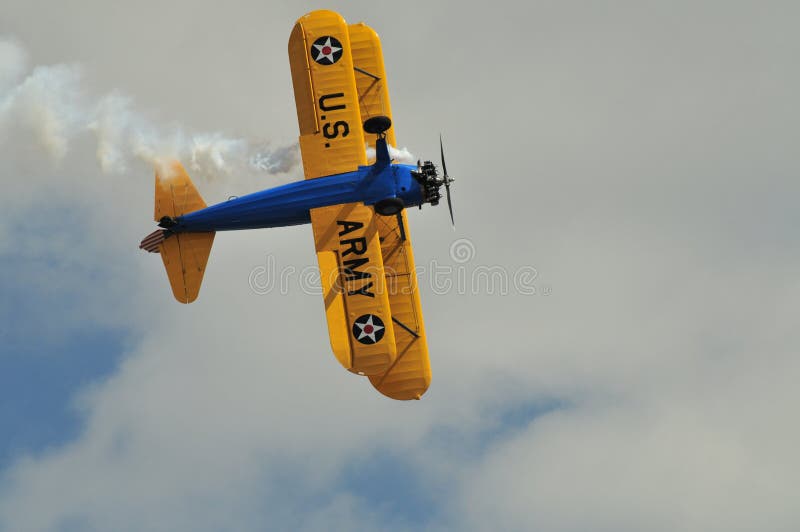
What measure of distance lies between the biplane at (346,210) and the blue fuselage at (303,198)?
3cm

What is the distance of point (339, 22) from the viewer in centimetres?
3331

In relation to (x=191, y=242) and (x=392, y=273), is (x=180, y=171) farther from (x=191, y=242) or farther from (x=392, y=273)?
(x=392, y=273)

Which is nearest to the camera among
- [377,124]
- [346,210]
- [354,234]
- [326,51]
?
[377,124]

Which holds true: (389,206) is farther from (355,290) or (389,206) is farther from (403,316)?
(403,316)

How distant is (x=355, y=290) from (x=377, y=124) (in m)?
5.16

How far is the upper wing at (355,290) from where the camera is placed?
3169cm

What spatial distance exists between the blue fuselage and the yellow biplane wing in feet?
1.13

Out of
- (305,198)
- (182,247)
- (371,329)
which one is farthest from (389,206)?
(182,247)

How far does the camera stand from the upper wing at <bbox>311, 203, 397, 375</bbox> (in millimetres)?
31688

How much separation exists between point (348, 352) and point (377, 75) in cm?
946

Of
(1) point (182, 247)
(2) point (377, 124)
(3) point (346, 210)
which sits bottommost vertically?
(3) point (346, 210)

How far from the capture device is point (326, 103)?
32.6 m

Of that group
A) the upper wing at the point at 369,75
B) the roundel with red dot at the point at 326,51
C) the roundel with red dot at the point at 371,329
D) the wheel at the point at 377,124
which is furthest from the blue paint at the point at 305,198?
the roundel with red dot at the point at 371,329

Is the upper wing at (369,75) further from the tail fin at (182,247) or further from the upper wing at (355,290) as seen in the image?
the tail fin at (182,247)
